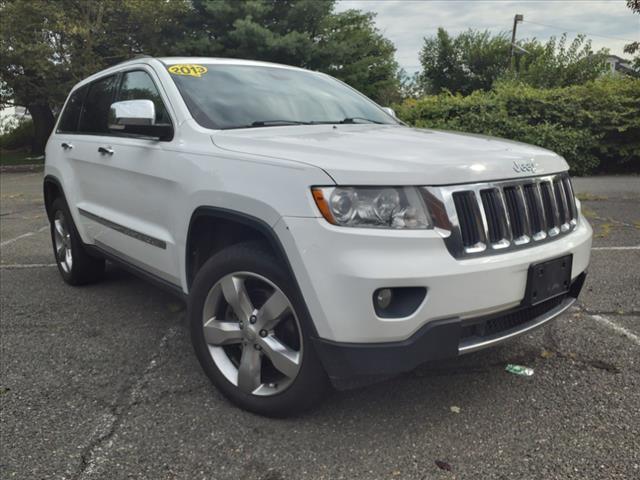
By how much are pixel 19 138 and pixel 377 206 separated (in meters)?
26.8

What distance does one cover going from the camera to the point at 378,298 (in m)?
2.18

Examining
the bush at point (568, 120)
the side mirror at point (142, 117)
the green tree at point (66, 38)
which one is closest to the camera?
the side mirror at point (142, 117)

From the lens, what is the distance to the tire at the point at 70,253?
466 cm

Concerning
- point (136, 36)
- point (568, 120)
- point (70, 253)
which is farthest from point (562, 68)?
point (70, 253)

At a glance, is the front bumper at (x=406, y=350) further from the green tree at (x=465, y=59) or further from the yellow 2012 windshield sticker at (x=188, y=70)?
the green tree at (x=465, y=59)

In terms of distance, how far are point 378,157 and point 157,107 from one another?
1664mm

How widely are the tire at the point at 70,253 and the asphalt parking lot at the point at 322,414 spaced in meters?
0.70

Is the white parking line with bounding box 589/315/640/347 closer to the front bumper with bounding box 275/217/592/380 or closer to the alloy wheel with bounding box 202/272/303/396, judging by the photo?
the front bumper with bounding box 275/217/592/380

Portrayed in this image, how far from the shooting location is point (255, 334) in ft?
8.60

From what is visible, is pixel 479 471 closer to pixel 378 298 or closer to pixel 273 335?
pixel 378 298

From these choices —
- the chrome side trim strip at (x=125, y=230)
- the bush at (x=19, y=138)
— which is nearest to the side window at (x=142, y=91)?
A: the chrome side trim strip at (x=125, y=230)

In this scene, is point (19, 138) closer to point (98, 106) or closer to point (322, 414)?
point (98, 106)

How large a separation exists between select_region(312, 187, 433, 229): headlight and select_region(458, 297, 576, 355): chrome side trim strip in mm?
529

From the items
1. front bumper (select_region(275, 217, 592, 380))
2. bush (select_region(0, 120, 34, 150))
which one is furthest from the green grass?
front bumper (select_region(275, 217, 592, 380))
